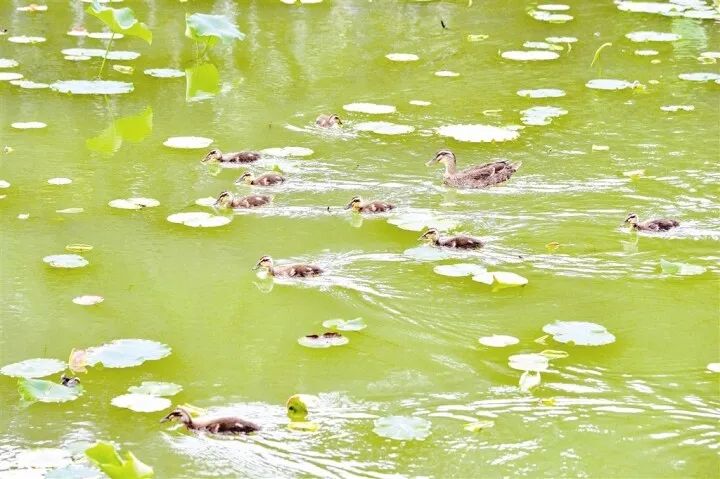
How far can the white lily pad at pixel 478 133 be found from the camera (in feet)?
25.6

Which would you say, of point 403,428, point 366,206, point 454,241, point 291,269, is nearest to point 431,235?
point 454,241

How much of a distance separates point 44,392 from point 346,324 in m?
1.26

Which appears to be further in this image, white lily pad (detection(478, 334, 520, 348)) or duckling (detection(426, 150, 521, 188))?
duckling (detection(426, 150, 521, 188))

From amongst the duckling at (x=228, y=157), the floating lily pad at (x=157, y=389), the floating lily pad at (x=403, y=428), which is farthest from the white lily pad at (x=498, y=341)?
the duckling at (x=228, y=157)

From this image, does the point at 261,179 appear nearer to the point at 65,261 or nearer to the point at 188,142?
the point at 188,142

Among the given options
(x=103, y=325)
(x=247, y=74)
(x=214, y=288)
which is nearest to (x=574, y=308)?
(x=214, y=288)

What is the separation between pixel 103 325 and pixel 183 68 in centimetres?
474

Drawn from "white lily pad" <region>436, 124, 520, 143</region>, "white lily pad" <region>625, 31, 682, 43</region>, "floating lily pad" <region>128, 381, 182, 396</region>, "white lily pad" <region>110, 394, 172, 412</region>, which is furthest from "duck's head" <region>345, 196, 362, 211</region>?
"white lily pad" <region>625, 31, 682, 43</region>

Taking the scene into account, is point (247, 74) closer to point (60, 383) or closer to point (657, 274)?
point (657, 274)

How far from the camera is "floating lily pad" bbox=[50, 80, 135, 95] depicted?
345 inches

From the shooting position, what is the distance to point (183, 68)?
31.4ft

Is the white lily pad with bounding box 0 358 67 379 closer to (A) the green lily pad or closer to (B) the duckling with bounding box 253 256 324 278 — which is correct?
(A) the green lily pad

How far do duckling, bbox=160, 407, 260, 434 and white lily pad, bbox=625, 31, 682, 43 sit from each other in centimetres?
725

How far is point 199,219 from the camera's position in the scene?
20.8 feet
